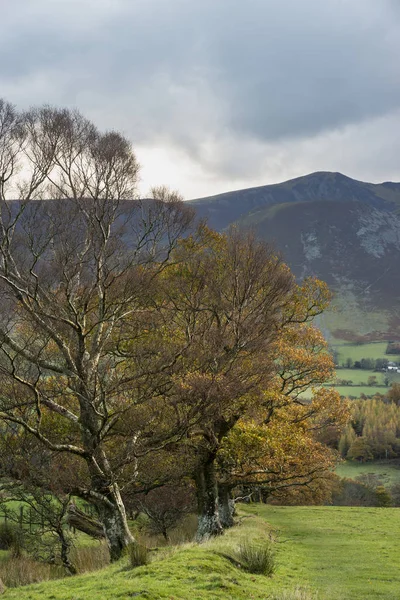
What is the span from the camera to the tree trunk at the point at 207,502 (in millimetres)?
23844

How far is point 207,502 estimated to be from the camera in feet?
79.7

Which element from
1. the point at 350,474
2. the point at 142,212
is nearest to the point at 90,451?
the point at 142,212

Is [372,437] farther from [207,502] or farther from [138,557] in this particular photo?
[138,557]

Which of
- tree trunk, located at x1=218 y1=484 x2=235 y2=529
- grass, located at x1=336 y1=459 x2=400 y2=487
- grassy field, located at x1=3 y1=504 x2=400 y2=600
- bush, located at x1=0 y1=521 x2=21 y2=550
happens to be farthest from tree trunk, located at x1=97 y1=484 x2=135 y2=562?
grass, located at x1=336 y1=459 x2=400 y2=487

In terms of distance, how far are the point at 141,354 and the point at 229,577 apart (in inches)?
384

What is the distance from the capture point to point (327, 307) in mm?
31719

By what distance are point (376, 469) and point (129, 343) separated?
3775 inches

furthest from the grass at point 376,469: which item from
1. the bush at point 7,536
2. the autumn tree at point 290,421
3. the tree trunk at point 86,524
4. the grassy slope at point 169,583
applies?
the grassy slope at point 169,583

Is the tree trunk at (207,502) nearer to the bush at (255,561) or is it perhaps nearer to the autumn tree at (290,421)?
the autumn tree at (290,421)

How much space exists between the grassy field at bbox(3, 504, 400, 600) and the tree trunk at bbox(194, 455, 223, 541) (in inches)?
41.4

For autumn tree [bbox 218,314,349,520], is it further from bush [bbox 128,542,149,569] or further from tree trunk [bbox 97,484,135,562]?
bush [bbox 128,542,149,569]

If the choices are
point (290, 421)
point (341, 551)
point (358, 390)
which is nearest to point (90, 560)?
point (341, 551)

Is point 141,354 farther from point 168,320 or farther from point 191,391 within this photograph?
point 168,320

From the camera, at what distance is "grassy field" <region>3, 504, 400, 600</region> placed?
38.6ft
